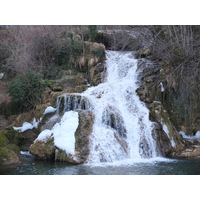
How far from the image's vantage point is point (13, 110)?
41.3ft

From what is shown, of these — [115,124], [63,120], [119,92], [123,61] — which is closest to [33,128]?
[63,120]

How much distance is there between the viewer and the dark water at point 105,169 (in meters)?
6.35

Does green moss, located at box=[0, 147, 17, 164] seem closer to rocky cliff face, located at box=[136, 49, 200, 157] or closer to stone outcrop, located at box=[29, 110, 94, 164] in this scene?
stone outcrop, located at box=[29, 110, 94, 164]

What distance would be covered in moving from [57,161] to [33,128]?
9.57 feet

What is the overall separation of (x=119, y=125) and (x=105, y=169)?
9.90ft

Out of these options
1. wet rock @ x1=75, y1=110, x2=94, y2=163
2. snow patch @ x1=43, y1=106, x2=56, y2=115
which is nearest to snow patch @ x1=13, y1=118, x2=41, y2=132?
snow patch @ x1=43, y1=106, x2=56, y2=115

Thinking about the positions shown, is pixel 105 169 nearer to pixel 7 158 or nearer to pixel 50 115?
pixel 7 158

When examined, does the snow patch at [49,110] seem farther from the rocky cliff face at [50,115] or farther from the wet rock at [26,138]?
the wet rock at [26,138]

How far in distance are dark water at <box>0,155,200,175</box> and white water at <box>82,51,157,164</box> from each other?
0.84m

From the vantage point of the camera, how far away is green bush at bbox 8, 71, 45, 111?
11883 millimetres

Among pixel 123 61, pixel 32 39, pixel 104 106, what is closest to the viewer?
pixel 104 106

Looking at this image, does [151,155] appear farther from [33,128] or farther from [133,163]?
[33,128]

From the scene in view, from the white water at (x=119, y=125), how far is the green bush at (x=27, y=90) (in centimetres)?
260

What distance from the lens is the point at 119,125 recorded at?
370 inches
